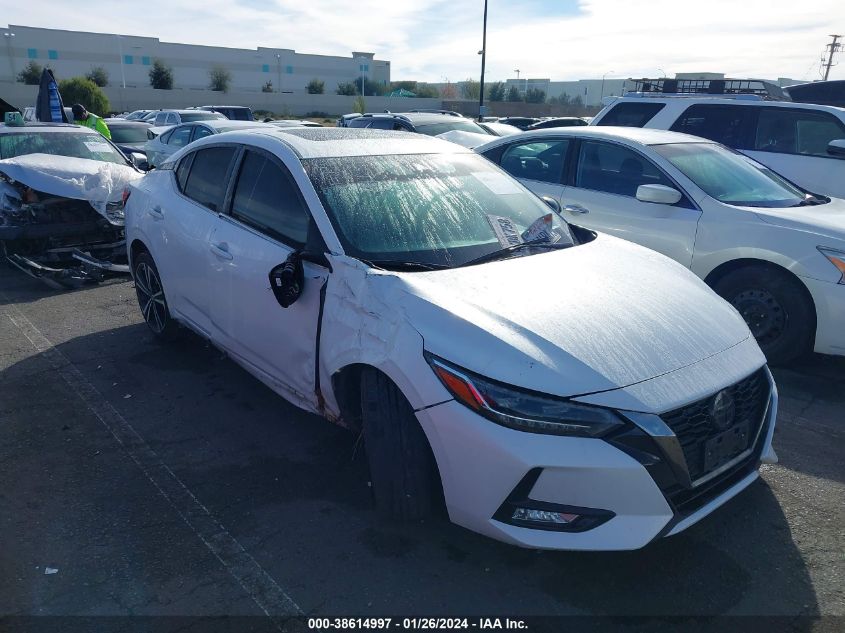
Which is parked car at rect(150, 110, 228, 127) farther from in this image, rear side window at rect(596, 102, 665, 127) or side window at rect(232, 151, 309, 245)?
side window at rect(232, 151, 309, 245)

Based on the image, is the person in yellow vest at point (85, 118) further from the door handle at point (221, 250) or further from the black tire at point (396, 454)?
the black tire at point (396, 454)

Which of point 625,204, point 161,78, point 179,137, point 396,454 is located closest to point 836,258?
point 625,204

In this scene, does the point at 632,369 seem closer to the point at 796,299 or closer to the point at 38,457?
the point at 796,299

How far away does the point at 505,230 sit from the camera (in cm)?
380

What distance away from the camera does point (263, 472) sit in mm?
3709

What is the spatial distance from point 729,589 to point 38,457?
360 cm

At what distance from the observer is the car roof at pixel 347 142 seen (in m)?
3.98

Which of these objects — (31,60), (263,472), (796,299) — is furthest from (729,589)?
(31,60)

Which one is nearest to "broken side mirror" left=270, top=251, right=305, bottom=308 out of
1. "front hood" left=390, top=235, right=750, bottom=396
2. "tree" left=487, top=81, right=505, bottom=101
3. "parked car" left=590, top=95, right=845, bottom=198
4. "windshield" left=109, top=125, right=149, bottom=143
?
"front hood" left=390, top=235, right=750, bottom=396

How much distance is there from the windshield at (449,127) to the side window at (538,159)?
708cm

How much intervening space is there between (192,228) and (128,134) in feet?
49.1

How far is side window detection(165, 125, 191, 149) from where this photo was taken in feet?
43.3

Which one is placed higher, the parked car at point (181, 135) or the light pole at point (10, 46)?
the light pole at point (10, 46)

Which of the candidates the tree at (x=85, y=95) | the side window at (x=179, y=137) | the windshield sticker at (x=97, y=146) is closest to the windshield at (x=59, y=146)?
the windshield sticker at (x=97, y=146)
